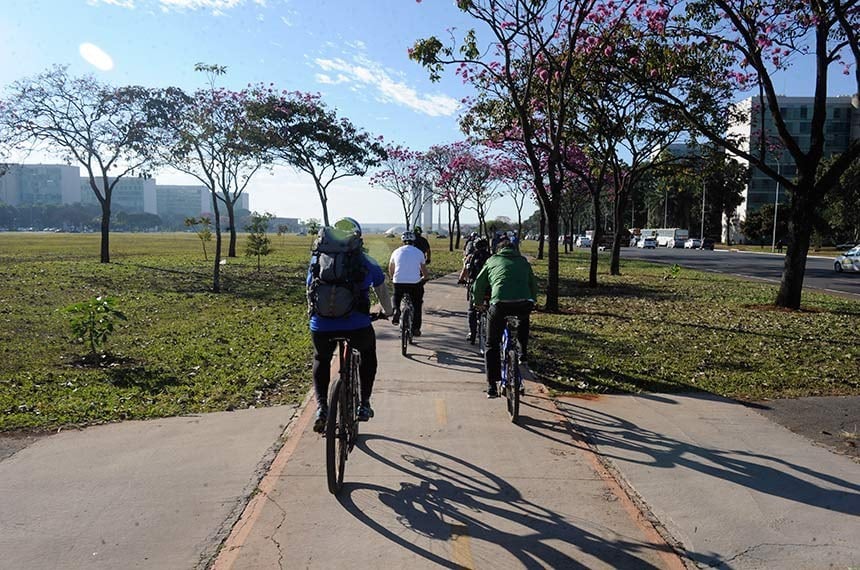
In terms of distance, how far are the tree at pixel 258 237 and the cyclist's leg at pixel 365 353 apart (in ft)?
73.3

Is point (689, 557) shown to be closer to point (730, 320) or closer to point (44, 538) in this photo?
point (44, 538)

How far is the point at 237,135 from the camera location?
75.5 feet

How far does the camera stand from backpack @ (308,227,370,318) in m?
4.51

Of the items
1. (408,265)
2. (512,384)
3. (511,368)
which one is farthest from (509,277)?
(408,265)

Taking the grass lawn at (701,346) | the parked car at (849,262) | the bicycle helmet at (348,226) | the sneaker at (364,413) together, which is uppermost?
the bicycle helmet at (348,226)

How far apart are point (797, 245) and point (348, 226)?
42.3 ft

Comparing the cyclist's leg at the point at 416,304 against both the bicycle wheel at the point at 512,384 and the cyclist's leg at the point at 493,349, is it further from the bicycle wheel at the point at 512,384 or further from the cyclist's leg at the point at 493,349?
the bicycle wheel at the point at 512,384

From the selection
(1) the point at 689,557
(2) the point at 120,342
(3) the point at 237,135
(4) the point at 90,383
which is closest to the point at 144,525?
(1) the point at 689,557

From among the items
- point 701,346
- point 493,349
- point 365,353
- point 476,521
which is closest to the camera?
point 476,521

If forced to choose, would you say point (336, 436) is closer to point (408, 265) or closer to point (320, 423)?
point (320, 423)

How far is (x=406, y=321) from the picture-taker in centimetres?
910

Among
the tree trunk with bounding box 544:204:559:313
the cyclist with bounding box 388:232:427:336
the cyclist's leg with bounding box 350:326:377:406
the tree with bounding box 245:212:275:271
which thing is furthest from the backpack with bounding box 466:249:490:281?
the tree with bounding box 245:212:275:271

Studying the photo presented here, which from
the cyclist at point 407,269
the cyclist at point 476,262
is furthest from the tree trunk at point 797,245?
the cyclist at point 407,269

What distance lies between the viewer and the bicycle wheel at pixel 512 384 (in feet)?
19.4
